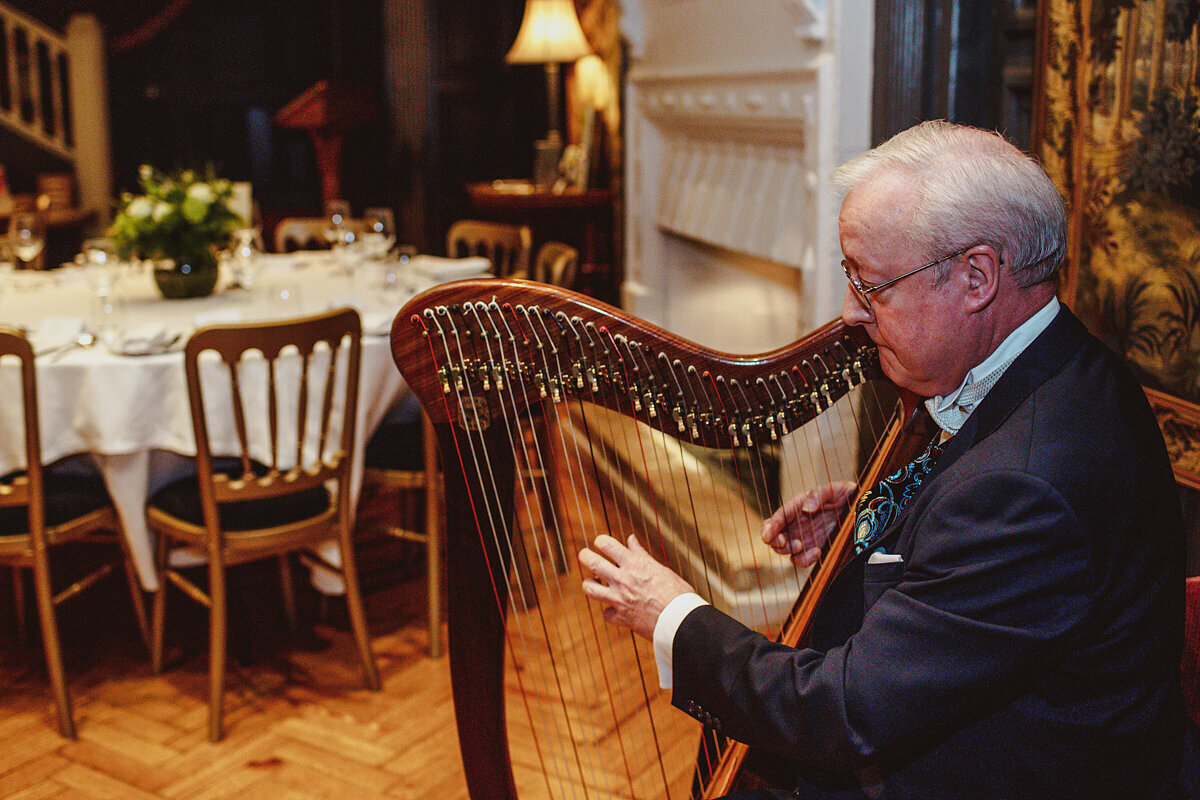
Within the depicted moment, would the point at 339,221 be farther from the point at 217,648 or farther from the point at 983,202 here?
the point at 983,202

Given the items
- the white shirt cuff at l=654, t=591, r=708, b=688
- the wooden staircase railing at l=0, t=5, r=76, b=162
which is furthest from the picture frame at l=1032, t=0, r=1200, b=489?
the wooden staircase railing at l=0, t=5, r=76, b=162

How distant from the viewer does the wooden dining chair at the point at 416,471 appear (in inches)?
116

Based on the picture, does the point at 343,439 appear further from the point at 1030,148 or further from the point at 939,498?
the point at 939,498

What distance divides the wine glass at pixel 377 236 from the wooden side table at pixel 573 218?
1518 mm

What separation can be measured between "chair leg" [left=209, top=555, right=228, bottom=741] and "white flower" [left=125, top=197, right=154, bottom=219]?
1141 mm

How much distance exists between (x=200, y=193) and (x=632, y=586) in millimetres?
2391

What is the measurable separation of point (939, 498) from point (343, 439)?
1874mm

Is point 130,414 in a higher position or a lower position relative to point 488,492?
lower

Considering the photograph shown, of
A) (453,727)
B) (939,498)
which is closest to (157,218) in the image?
(453,727)

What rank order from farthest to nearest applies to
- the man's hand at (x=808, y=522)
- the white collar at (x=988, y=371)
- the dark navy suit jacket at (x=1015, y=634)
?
the man's hand at (x=808, y=522)
the white collar at (x=988, y=371)
the dark navy suit jacket at (x=1015, y=634)

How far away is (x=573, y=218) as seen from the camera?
534cm

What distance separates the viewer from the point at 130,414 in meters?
2.60

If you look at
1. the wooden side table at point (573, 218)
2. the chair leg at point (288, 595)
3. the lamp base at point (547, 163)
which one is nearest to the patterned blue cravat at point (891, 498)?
the chair leg at point (288, 595)

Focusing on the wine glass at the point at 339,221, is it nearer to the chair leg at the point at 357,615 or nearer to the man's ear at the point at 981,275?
the chair leg at the point at 357,615
